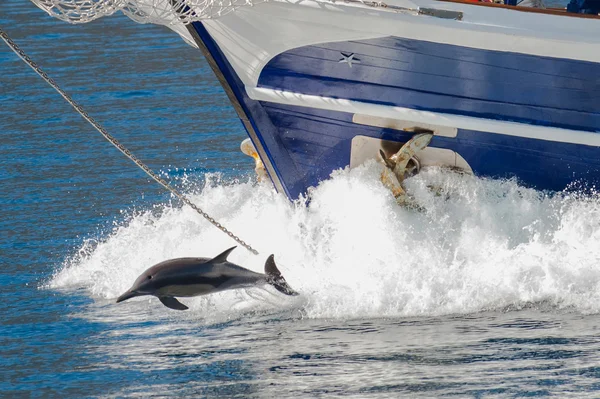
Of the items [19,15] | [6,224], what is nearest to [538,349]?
[6,224]

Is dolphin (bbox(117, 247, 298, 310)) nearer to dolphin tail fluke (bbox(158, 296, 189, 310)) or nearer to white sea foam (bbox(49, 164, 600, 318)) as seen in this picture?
dolphin tail fluke (bbox(158, 296, 189, 310))

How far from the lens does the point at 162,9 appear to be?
25.2ft

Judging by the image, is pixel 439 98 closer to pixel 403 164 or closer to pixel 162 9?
pixel 403 164

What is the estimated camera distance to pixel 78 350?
25.2 feet

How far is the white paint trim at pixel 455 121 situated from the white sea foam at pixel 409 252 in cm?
51

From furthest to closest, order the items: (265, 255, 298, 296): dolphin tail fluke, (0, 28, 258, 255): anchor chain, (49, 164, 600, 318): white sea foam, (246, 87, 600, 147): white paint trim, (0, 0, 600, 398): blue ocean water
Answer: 1. (246, 87, 600, 147): white paint trim
2. (49, 164, 600, 318): white sea foam
3. (265, 255, 298, 296): dolphin tail fluke
4. (0, 28, 258, 255): anchor chain
5. (0, 0, 600, 398): blue ocean water

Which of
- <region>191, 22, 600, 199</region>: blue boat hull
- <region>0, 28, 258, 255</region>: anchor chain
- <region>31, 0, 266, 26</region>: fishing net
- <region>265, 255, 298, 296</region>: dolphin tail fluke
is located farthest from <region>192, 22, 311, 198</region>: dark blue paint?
<region>265, 255, 298, 296</region>: dolphin tail fluke

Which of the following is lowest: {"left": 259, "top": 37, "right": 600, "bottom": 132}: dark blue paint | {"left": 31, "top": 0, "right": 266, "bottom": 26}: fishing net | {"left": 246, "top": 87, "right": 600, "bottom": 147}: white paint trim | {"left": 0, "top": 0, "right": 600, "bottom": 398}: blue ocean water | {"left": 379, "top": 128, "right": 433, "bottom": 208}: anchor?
{"left": 0, "top": 0, "right": 600, "bottom": 398}: blue ocean water

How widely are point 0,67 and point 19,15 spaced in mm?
3340

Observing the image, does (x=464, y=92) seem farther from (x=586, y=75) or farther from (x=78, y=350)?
(x=78, y=350)

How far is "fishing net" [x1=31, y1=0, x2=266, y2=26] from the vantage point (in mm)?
7492

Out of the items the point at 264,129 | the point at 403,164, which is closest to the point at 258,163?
the point at 264,129

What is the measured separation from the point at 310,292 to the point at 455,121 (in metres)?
1.59

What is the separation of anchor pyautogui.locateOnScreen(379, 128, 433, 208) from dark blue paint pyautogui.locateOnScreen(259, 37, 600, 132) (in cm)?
25
